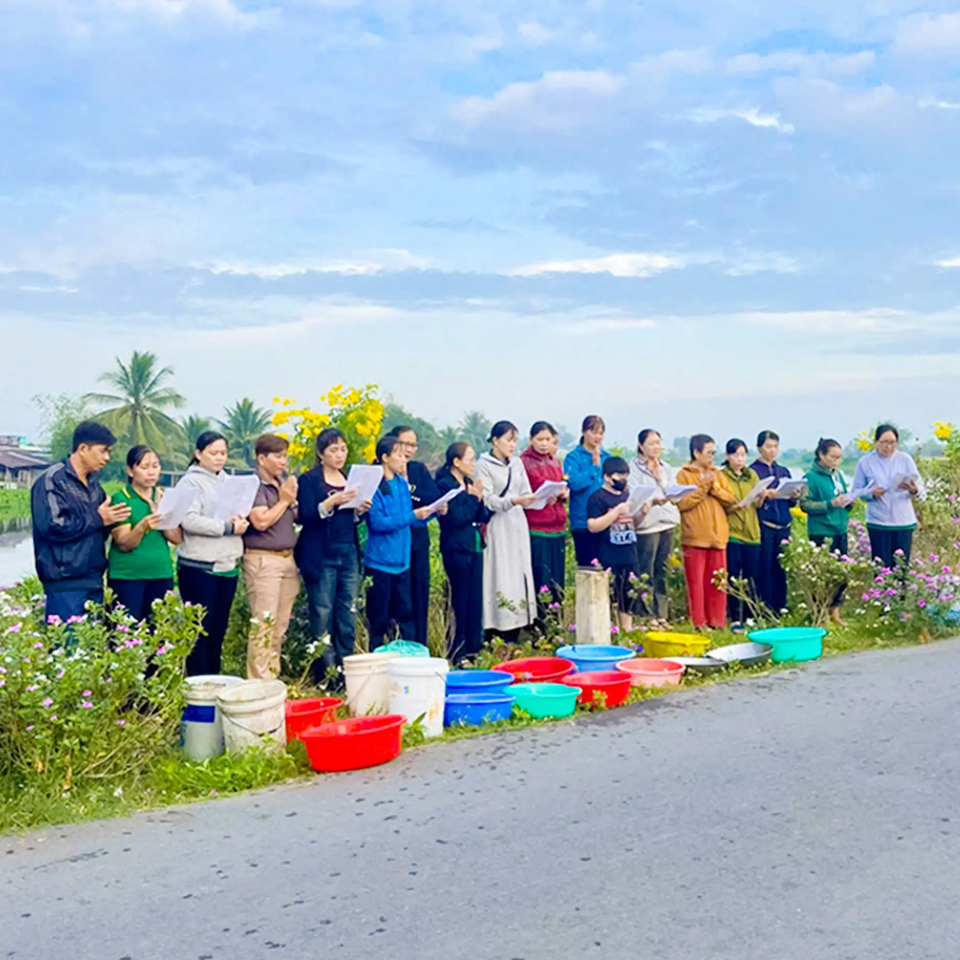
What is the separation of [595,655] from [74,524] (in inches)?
142

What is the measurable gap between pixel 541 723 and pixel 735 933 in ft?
9.74

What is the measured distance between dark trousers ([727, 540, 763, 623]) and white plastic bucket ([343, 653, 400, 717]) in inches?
176

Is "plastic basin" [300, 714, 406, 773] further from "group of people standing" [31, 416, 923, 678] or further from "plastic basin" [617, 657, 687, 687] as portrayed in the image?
"plastic basin" [617, 657, 687, 687]

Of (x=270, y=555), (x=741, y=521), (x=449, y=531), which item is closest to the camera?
(x=270, y=555)

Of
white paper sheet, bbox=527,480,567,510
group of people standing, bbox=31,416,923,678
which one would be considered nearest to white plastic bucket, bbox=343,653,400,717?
group of people standing, bbox=31,416,923,678

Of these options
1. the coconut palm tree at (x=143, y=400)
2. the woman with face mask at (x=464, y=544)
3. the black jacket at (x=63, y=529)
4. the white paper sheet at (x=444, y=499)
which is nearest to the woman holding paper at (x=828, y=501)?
the woman with face mask at (x=464, y=544)

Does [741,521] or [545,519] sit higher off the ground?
[545,519]

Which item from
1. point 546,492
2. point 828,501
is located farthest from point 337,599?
point 828,501

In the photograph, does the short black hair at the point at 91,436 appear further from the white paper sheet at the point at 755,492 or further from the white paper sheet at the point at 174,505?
the white paper sheet at the point at 755,492

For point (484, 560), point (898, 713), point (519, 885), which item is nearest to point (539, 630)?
point (484, 560)

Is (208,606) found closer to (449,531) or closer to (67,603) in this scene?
(67,603)

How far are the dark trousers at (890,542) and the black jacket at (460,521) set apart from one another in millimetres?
4367

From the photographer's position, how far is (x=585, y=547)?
31.1 ft

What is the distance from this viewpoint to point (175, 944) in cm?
385
